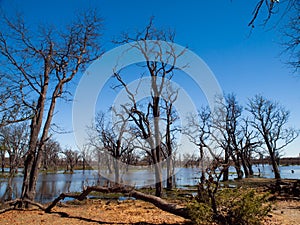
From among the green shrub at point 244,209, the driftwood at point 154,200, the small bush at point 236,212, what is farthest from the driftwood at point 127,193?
the green shrub at point 244,209

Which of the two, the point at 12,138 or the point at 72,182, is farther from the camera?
the point at 72,182

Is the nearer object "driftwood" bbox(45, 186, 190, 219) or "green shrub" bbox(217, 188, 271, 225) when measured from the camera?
"green shrub" bbox(217, 188, 271, 225)

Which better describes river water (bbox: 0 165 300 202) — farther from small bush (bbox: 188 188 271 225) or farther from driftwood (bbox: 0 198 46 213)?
driftwood (bbox: 0 198 46 213)

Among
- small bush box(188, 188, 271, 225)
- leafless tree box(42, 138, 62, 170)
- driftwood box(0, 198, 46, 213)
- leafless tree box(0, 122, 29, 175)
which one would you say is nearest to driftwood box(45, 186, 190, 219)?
driftwood box(0, 198, 46, 213)

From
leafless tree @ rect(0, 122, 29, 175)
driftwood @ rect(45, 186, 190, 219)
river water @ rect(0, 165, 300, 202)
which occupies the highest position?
leafless tree @ rect(0, 122, 29, 175)

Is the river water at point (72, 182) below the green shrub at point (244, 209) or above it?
below

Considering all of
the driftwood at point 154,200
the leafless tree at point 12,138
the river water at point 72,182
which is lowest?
the river water at point 72,182

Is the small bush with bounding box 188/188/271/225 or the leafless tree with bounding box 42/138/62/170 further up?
the leafless tree with bounding box 42/138/62/170

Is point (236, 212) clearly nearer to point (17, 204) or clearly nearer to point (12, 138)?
point (17, 204)

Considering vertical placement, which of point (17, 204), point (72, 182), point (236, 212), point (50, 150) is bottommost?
point (72, 182)

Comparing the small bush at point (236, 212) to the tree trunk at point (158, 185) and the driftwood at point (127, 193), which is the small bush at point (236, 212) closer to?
the driftwood at point (127, 193)

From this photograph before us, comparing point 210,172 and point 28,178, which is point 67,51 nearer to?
point 28,178

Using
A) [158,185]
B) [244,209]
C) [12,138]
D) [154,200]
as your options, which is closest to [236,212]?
[244,209]

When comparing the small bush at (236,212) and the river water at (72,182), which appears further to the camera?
the river water at (72,182)
